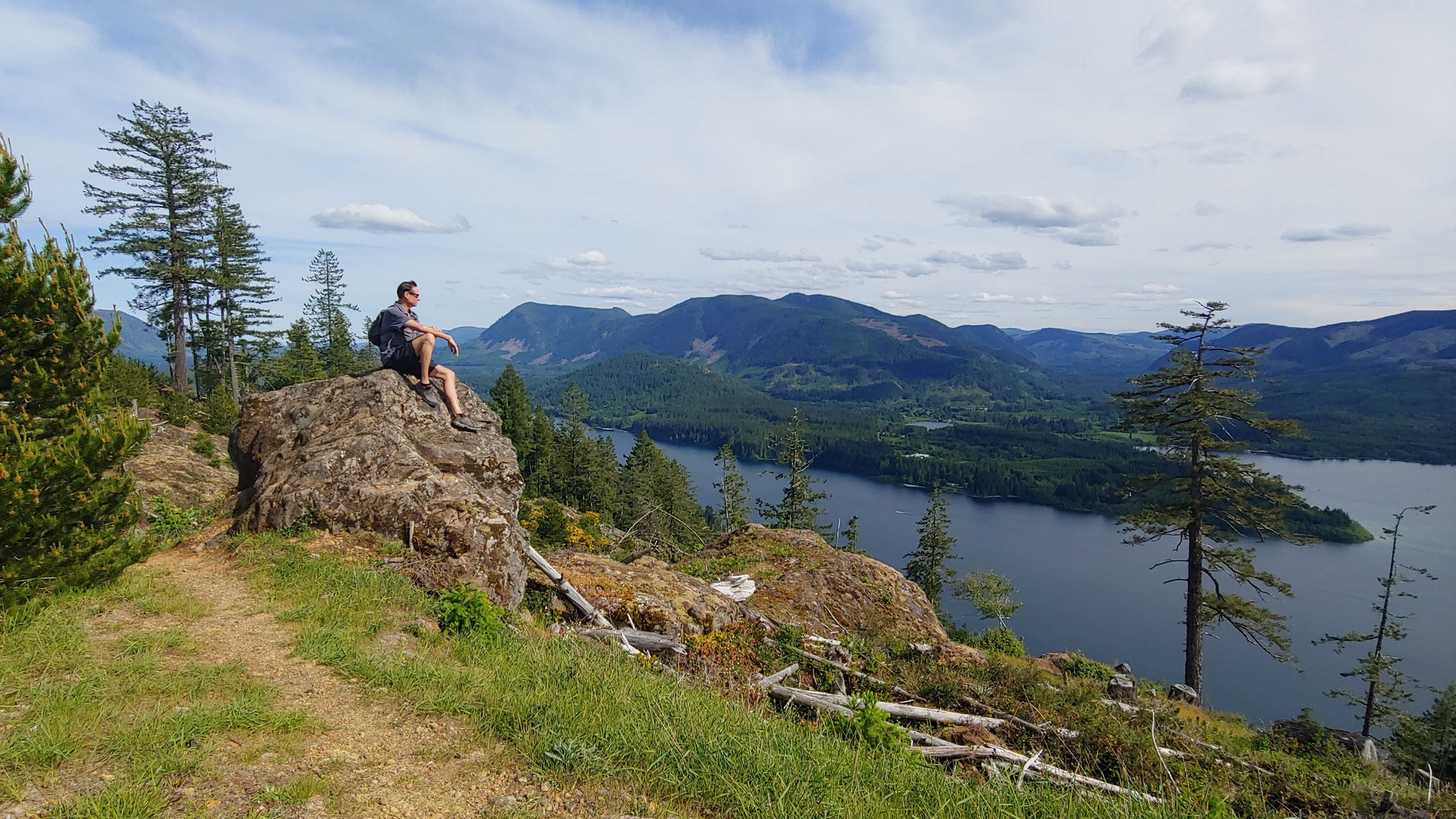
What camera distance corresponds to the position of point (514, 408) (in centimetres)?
6066

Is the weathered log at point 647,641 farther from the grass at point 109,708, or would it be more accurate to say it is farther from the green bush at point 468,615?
the grass at point 109,708

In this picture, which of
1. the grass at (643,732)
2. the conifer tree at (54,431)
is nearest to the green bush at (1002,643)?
the grass at (643,732)

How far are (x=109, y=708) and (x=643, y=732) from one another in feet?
12.5

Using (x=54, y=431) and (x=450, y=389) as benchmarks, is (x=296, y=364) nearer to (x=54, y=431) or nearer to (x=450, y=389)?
(x=450, y=389)

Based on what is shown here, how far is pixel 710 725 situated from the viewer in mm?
4824

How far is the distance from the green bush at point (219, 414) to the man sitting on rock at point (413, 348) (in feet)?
60.5

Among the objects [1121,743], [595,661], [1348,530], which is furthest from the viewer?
[1348,530]

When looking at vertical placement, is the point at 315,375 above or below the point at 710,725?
above

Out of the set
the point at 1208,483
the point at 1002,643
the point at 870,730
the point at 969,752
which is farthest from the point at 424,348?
the point at 1208,483

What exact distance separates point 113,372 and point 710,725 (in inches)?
1045

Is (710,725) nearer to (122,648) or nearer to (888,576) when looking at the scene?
(122,648)

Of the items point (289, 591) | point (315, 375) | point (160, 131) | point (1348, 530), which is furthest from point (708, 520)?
point (1348, 530)

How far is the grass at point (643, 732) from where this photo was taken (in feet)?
13.5

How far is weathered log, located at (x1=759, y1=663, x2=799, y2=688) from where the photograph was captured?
22.9 ft
